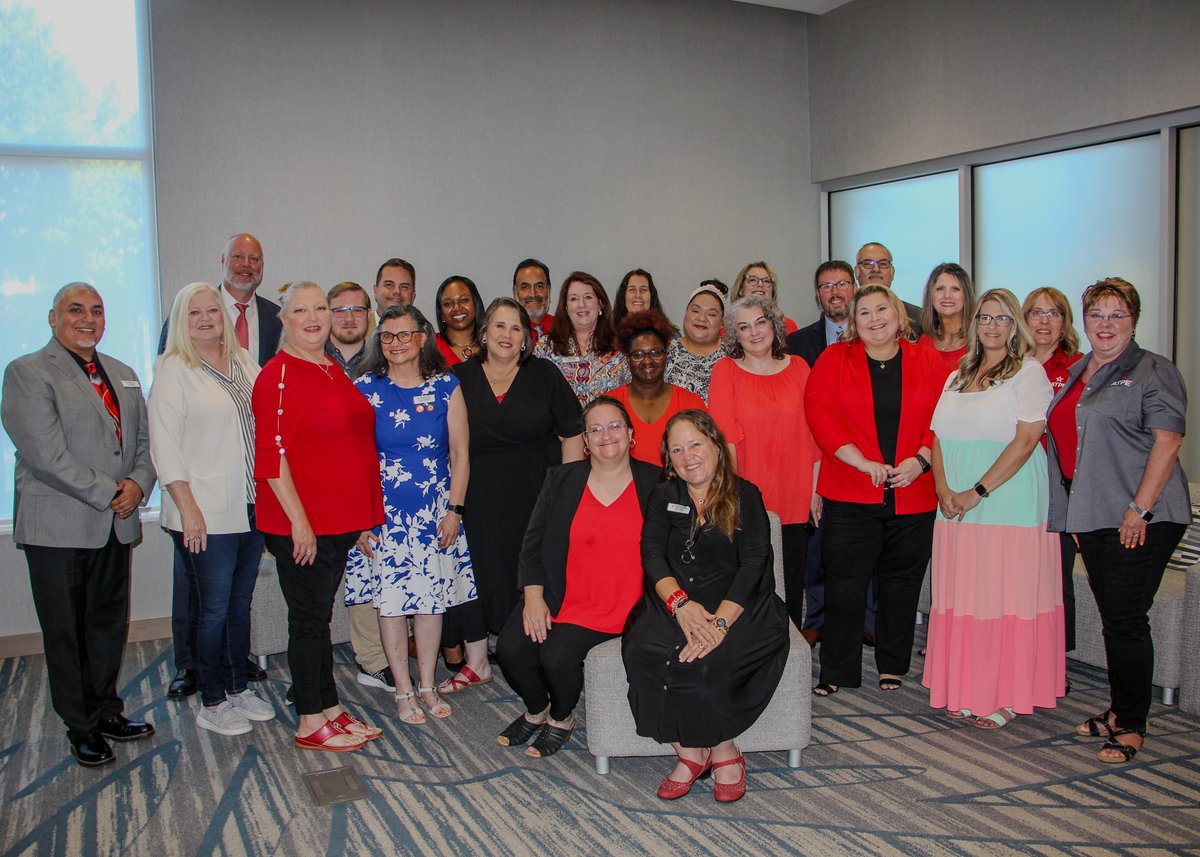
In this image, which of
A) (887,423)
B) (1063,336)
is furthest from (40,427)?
(1063,336)

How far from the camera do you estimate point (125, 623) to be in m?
3.89

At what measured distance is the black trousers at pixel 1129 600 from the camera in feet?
11.5

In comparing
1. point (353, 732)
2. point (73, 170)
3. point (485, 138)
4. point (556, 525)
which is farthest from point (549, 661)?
point (73, 170)

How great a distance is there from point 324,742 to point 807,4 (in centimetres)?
580

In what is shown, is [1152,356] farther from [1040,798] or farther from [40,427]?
[40,427]

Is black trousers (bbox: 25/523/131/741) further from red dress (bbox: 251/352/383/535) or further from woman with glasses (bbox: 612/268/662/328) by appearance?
woman with glasses (bbox: 612/268/662/328)

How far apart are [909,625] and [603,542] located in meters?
1.55

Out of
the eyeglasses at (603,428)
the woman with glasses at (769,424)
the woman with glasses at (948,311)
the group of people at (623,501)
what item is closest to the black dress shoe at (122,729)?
the group of people at (623,501)

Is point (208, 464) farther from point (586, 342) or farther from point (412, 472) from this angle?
point (586, 342)

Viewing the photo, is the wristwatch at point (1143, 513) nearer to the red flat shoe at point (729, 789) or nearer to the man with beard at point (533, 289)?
the red flat shoe at point (729, 789)

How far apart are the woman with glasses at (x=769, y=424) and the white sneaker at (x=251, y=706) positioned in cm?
224

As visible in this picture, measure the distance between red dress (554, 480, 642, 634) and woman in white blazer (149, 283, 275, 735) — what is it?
133 centimetres

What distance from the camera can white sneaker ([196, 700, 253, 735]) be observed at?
397 cm

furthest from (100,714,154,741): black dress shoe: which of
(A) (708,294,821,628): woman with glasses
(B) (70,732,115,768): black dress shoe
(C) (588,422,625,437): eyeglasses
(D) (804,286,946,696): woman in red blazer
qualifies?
(D) (804,286,946,696): woman in red blazer
